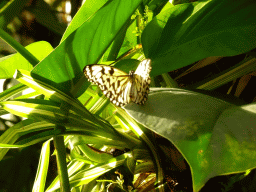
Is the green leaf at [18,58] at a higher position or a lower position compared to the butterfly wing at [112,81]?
higher

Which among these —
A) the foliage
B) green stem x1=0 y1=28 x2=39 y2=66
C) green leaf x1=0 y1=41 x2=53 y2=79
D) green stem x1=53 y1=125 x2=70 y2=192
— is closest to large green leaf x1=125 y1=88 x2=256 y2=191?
the foliage

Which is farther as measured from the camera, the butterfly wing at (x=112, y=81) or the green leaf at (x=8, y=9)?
the green leaf at (x=8, y=9)

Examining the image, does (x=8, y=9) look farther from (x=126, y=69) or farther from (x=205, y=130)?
(x=205, y=130)

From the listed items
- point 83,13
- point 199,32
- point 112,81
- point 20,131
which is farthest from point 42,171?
point 199,32

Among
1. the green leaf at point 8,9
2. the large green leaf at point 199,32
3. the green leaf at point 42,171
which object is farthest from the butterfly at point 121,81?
the green leaf at point 8,9

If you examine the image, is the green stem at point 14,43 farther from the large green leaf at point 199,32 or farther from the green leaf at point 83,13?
the large green leaf at point 199,32

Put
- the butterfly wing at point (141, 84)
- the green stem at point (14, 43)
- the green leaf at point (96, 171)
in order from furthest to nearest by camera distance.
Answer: the green leaf at point (96, 171) → the green stem at point (14, 43) → the butterfly wing at point (141, 84)

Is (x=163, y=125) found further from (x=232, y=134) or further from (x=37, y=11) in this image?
(x=37, y=11)
